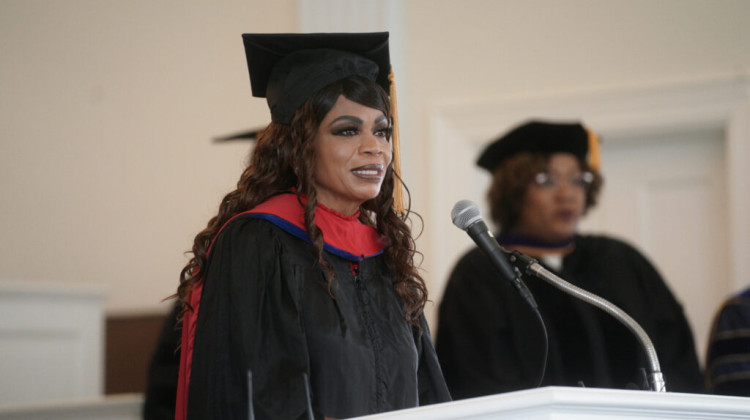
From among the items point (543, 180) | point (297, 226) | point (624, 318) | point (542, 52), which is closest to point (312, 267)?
point (297, 226)

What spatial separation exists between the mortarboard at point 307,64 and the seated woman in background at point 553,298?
6.25ft

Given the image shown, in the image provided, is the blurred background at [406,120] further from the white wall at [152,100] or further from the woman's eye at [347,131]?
the woman's eye at [347,131]

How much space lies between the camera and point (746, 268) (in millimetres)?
5219

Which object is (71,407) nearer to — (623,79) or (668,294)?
(668,294)

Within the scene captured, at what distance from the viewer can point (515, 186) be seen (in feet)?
14.5

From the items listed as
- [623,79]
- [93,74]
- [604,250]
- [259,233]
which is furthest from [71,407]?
[623,79]

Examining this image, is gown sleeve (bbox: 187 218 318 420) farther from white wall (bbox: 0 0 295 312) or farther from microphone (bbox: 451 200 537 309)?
white wall (bbox: 0 0 295 312)

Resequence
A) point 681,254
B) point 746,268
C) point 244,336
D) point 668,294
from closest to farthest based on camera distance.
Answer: point 244,336 < point 668,294 < point 746,268 < point 681,254

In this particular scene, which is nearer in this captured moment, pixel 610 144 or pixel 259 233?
pixel 259 233

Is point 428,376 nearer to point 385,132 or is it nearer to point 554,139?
point 385,132

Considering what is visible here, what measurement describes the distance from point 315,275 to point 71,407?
168 cm

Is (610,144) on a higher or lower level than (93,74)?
lower

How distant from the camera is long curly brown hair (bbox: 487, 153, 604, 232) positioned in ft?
14.4

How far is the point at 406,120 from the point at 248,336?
3.70 m
